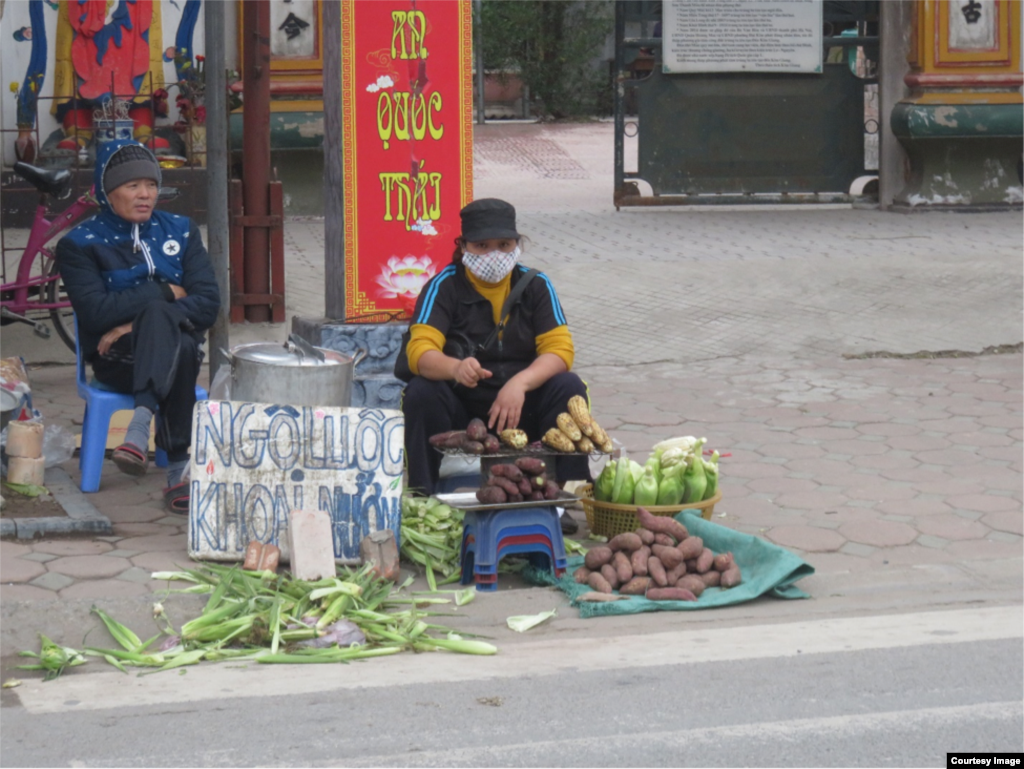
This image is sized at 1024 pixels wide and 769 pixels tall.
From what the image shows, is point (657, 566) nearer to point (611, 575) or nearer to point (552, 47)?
point (611, 575)

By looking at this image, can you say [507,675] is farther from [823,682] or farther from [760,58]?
[760,58]

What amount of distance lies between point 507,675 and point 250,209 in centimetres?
477

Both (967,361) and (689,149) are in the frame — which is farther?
(689,149)

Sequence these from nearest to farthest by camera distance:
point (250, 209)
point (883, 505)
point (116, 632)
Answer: point (116, 632)
point (883, 505)
point (250, 209)

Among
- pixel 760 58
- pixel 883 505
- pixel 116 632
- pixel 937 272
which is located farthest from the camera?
pixel 760 58

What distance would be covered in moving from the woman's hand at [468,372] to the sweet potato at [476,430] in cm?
22

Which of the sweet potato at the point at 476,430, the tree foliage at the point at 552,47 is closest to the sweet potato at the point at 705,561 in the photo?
the sweet potato at the point at 476,430

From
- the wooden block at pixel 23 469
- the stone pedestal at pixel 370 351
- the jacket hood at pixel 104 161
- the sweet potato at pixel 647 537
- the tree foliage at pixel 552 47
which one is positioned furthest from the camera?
the tree foliage at pixel 552 47

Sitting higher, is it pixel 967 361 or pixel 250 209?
pixel 250 209

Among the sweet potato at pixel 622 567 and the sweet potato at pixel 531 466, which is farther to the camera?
the sweet potato at pixel 531 466

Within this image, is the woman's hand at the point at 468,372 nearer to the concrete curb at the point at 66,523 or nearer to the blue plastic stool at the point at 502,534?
the blue plastic stool at the point at 502,534

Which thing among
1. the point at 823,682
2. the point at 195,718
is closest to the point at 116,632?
the point at 195,718

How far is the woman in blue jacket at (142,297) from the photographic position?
18.1ft

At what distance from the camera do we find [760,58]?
12.2 m
